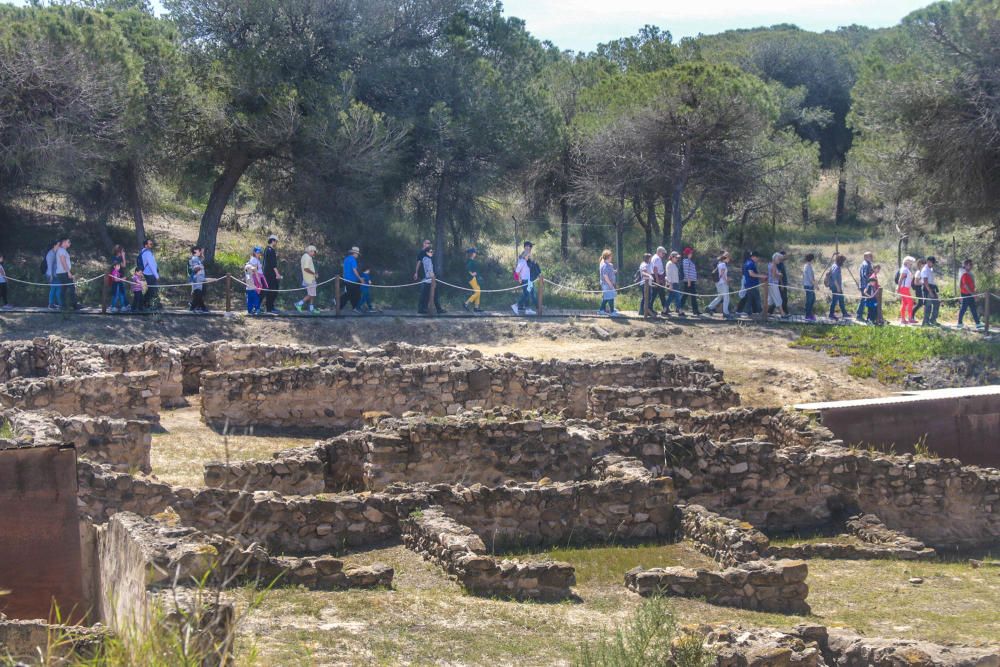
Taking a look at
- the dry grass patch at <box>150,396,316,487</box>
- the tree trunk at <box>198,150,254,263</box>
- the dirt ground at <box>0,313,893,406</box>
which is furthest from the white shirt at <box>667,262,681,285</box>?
the dry grass patch at <box>150,396,316,487</box>

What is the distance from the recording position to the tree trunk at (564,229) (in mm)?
34625

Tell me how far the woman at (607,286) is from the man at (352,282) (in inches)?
191

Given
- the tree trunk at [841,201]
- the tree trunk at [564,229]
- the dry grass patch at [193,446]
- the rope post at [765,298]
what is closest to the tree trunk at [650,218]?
the tree trunk at [564,229]

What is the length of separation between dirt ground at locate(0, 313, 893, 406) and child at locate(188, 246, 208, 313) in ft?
2.43

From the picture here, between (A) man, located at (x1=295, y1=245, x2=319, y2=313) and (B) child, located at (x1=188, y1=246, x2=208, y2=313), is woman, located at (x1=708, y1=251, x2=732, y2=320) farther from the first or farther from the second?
(B) child, located at (x1=188, y1=246, x2=208, y2=313)

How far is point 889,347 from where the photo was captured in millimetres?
24016

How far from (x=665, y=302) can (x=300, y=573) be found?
17859 mm

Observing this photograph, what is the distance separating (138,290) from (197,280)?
1176 millimetres

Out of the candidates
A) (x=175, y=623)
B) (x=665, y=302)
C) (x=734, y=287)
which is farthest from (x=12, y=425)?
(x=734, y=287)

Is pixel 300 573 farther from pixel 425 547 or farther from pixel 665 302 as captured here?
pixel 665 302

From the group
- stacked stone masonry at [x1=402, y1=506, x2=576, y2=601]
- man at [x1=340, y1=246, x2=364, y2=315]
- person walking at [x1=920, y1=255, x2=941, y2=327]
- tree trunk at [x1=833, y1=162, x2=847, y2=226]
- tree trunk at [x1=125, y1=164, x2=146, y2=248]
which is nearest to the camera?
stacked stone masonry at [x1=402, y1=506, x2=576, y2=601]

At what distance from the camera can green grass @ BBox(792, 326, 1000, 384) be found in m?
22.9

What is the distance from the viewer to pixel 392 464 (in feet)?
46.2

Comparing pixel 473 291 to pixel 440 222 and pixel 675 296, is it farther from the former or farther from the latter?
pixel 440 222
